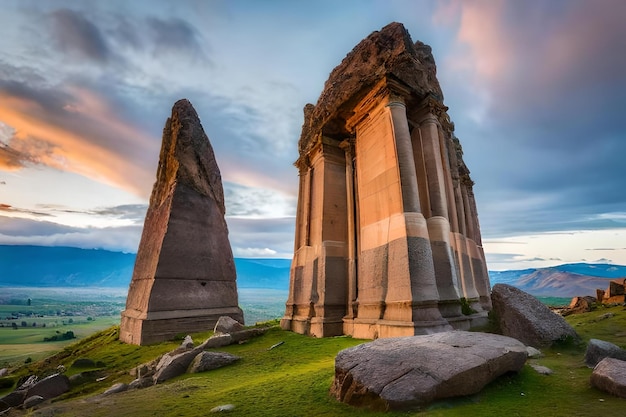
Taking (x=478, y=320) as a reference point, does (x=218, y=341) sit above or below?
below

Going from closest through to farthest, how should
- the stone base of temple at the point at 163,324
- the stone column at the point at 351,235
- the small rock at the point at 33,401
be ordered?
the small rock at the point at 33,401, the stone column at the point at 351,235, the stone base of temple at the point at 163,324

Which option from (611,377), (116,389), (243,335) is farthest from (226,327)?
(611,377)

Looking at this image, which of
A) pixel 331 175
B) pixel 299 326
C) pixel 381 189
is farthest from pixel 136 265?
pixel 381 189

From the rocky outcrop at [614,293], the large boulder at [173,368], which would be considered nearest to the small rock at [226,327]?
the large boulder at [173,368]

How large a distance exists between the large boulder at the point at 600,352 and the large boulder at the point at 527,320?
1.97 metres

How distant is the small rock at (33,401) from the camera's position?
8.15 meters

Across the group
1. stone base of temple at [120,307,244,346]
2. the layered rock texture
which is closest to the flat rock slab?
stone base of temple at [120,307,244,346]

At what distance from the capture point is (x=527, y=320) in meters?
8.19

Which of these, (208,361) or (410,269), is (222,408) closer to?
(208,361)

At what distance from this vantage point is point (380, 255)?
11258mm

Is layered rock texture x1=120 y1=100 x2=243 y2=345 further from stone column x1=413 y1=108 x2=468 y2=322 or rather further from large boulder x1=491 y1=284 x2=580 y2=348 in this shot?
large boulder x1=491 y1=284 x2=580 y2=348

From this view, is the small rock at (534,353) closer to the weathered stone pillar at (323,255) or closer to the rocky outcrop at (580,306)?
the weathered stone pillar at (323,255)

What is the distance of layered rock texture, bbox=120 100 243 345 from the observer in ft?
51.1

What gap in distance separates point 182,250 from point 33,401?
30.1 feet
